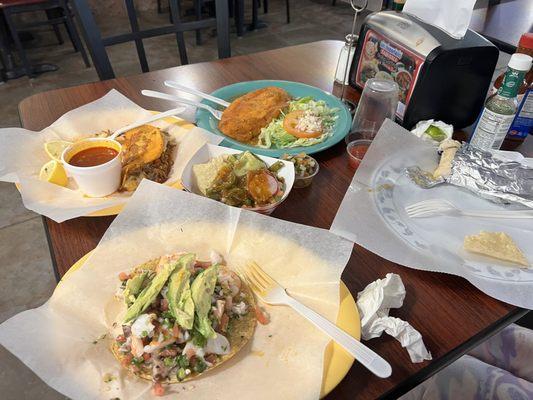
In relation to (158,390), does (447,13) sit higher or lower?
higher

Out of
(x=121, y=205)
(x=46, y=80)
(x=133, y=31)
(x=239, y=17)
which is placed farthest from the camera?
(x=239, y=17)

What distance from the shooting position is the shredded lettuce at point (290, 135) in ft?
4.27

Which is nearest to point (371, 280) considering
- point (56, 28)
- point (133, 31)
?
point (133, 31)

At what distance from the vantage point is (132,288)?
0.80 metres

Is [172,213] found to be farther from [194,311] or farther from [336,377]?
[336,377]

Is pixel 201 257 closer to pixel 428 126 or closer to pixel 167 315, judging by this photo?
pixel 167 315

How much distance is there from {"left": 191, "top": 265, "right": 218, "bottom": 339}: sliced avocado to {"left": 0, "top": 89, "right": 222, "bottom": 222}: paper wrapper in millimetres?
344

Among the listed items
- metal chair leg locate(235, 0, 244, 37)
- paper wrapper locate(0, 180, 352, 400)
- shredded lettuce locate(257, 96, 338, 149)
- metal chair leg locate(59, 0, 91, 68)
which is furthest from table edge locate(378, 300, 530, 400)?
metal chair leg locate(235, 0, 244, 37)

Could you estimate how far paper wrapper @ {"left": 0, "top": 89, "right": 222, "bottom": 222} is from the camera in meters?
1.00

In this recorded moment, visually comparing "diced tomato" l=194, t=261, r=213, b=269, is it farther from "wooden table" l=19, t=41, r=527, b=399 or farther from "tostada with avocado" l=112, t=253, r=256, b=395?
"wooden table" l=19, t=41, r=527, b=399

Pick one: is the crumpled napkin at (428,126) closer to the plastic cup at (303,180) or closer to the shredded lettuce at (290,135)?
the shredded lettuce at (290,135)

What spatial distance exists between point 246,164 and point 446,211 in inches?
22.1

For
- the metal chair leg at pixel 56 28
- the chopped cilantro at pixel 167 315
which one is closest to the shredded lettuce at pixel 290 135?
the chopped cilantro at pixel 167 315

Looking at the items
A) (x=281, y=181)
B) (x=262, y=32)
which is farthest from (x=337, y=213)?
(x=262, y=32)
